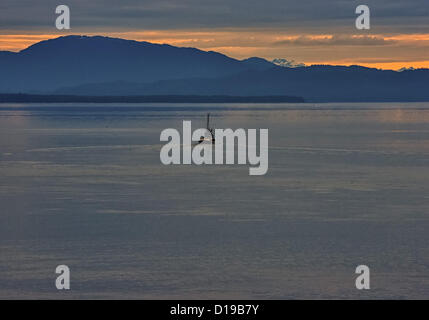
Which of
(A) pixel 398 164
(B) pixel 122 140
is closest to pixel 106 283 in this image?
(A) pixel 398 164

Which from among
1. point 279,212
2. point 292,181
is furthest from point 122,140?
point 279,212
